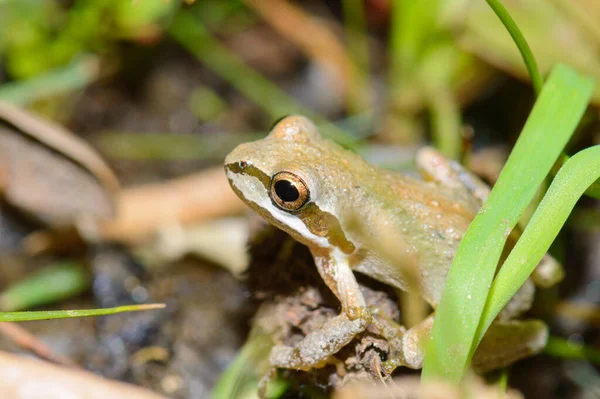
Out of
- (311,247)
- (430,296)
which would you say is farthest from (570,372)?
(311,247)

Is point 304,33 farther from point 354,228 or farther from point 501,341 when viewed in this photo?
point 501,341

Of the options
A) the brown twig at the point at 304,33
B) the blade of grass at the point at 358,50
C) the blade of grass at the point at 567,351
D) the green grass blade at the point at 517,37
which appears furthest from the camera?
the brown twig at the point at 304,33

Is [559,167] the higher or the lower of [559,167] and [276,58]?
the lower

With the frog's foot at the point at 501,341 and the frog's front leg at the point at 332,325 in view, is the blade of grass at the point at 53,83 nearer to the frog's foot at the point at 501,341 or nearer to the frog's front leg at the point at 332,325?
the frog's front leg at the point at 332,325

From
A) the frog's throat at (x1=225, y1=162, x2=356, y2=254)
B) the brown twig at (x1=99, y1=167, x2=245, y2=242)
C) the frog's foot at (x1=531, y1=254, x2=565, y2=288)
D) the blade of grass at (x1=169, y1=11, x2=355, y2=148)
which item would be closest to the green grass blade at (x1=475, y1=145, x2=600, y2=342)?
the frog's throat at (x1=225, y1=162, x2=356, y2=254)

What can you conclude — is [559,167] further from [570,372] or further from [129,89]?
[129,89]

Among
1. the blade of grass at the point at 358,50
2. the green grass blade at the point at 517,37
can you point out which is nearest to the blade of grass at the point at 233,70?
the blade of grass at the point at 358,50

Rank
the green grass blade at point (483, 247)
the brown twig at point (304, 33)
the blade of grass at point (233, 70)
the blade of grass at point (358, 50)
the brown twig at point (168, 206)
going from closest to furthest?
the green grass blade at point (483, 247), the brown twig at point (168, 206), the blade of grass at point (233, 70), the blade of grass at point (358, 50), the brown twig at point (304, 33)
